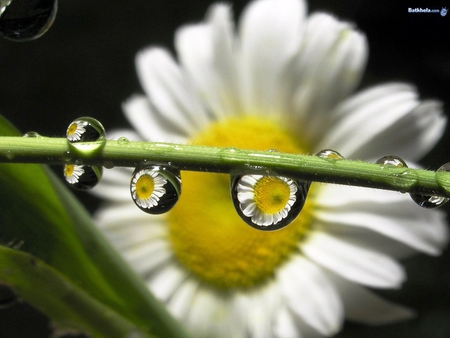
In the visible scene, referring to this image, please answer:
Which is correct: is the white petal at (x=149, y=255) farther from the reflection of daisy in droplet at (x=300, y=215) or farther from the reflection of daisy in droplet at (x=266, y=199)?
the reflection of daisy in droplet at (x=266, y=199)

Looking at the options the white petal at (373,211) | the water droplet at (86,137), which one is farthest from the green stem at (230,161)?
the white petal at (373,211)

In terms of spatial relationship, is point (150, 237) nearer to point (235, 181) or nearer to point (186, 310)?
point (186, 310)

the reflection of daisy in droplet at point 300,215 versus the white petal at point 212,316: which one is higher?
the reflection of daisy in droplet at point 300,215

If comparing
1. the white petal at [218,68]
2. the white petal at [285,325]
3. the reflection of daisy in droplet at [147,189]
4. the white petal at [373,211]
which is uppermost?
the white petal at [218,68]

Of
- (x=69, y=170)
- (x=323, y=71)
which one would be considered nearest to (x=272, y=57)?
(x=323, y=71)

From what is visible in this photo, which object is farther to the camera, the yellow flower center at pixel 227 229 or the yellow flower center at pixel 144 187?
the yellow flower center at pixel 227 229

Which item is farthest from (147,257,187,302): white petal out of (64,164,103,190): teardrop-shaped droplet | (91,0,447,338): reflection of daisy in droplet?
(64,164,103,190): teardrop-shaped droplet

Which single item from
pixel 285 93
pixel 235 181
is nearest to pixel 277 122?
pixel 285 93
